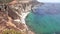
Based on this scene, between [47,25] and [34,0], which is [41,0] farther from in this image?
[47,25]

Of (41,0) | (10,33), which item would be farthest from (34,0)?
(10,33)

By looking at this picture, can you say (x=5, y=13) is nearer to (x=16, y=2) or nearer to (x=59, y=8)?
(x=16, y=2)

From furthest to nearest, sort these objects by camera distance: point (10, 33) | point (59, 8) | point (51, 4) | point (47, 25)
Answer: point (51, 4) < point (59, 8) < point (47, 25) < point (10, 33)

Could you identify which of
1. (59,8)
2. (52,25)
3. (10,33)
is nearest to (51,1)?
(59,8)

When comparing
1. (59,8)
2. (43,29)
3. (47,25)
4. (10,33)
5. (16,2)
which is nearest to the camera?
(10,33)

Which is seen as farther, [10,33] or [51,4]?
[51,4]

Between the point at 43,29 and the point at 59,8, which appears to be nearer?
the point at 43,29

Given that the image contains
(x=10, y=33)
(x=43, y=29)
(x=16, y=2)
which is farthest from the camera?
(x=16, y=2)

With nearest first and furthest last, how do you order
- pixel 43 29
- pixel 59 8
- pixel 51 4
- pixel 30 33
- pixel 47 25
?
1. pixel 30 33
2. pixel 43 29
3. pixel 47 25
4. pixel 59 8
5. pixel 51 4

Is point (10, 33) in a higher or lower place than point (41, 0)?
higher
